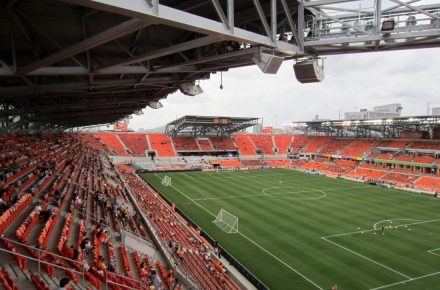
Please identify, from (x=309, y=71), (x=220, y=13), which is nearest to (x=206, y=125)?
(x=309, y=71)

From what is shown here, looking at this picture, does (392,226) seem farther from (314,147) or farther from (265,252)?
(314,147)

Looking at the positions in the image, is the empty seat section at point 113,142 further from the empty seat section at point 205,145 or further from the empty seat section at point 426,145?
the empty seat section at point 426,145

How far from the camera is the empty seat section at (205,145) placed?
68.3 m

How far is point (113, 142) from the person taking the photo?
65312mm

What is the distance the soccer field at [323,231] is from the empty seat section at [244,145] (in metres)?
27.1

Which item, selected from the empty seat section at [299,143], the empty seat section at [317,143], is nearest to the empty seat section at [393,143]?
the empty seat section at [317,143]

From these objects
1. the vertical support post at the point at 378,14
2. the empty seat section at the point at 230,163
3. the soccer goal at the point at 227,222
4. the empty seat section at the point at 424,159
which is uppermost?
the vertical support post at the point at 378,14

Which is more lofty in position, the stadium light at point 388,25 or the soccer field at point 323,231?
the stadium light at point 388,25

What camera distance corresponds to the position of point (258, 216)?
28.2 meters

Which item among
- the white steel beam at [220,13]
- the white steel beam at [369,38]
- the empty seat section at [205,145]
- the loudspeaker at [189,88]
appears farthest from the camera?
the empty seat section at [205,145]

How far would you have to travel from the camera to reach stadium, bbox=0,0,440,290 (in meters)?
6.33

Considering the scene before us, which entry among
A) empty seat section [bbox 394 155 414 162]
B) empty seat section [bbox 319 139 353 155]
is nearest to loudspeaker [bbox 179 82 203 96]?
empty seat section [bbox 394 155 414 162]

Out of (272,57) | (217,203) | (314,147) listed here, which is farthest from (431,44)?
(314,147)

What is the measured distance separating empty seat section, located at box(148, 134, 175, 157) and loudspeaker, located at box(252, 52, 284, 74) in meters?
57.6
